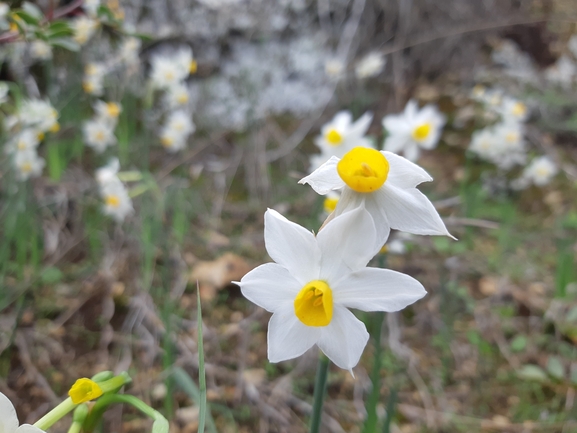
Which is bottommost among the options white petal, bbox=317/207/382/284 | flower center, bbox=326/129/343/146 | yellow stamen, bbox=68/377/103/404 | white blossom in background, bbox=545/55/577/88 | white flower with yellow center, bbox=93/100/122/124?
white blossom in background, bbox=545/55/577/88

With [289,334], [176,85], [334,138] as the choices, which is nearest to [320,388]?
[289,334]

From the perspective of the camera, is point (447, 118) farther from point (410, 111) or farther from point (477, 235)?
point (410, 111)

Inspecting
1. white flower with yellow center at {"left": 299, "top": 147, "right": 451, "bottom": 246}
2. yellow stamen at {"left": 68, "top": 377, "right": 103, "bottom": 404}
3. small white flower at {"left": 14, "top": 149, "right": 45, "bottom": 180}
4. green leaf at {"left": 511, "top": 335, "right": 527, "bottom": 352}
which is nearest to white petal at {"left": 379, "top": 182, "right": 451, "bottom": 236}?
white flower with yellow center at {"left": 299, "top": 147, "right": 451, "bottom": 246}

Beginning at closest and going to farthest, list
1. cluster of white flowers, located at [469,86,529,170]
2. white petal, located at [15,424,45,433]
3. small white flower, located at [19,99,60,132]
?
white petal, located at [15,424,45,433] → small white flower, located at [19,99,60,132] → cluster of white flowers, located at [469,86,529,170]

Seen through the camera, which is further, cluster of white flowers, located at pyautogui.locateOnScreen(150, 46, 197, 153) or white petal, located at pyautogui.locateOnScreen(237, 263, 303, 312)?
cluster of white flowers, located at pyautogui.locateOnScreen(150, 46, 197, 153)

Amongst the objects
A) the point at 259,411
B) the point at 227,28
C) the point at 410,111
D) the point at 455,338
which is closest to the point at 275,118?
the point at 227,28

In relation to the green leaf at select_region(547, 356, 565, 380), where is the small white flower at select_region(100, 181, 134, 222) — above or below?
above

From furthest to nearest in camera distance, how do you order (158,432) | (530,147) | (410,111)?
(530,147) < (410,111) < (158,432)

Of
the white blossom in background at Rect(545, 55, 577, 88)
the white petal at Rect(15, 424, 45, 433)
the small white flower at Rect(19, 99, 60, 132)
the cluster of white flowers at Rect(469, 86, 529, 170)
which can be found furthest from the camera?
the white blossom in background at Rect(545, 55, 577, 88)

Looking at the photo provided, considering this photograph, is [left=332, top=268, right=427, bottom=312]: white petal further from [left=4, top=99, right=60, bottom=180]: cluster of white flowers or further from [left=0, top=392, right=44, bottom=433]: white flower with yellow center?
[left=4, top=99, right=60, bottom=180]: cluster of white flowers
